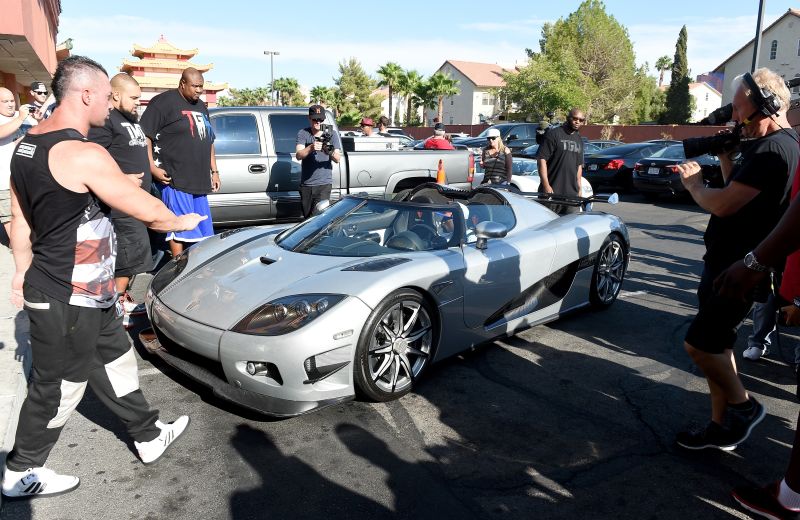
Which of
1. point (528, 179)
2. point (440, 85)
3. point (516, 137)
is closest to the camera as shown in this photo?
point (528, 179)

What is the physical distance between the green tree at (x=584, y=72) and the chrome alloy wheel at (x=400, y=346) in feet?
159

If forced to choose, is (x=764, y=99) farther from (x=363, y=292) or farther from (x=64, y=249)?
(x=64, y=249)

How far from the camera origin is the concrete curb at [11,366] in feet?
10.5

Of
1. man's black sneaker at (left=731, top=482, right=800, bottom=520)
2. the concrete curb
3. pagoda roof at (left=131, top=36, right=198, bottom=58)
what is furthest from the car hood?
pagoda roof at (left=131, top=36, right=198, bottom=58)

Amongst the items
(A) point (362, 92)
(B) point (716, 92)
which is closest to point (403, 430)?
(A) point (362, 92)

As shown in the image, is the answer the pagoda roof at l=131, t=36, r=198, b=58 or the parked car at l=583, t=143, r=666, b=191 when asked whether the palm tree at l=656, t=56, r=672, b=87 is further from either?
the parked car at l=583, t=143, r=666, b=191

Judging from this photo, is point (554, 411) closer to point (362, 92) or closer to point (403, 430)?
point (403, 430)

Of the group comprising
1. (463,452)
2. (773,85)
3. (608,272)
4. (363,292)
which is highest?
(773,85)

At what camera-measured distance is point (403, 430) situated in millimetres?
3266

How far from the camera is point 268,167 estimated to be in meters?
7.66

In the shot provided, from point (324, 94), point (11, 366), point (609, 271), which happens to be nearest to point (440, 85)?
point (324, 94)

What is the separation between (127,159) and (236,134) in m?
3.25

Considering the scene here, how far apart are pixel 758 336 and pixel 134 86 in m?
5.17

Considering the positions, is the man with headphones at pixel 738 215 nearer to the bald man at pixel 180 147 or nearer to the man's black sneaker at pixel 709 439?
the man's black sneaker at pixel 709 439
